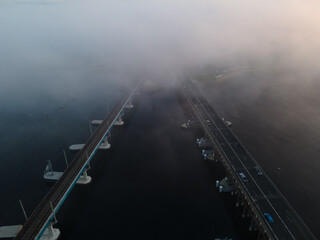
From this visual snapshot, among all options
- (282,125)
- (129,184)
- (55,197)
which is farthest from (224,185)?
(282,125)

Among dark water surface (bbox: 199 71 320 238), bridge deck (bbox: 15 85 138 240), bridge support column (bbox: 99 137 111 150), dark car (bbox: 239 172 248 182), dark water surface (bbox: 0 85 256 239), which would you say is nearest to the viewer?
bridge deck (bbox: 15 85 138 240)

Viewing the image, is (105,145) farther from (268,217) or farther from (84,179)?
(268,217)

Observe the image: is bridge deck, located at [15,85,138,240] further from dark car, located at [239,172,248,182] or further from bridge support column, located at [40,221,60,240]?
dark car, located at [239,172,248,182]

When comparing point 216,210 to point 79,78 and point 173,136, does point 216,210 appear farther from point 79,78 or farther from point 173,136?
point 79,78

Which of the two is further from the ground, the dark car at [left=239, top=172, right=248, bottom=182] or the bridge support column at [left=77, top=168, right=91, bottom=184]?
the dark car at [left=239, top=172, right=248, bottom=182]

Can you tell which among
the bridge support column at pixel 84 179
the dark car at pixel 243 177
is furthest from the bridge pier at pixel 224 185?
the bridge support column at pixel 84 179

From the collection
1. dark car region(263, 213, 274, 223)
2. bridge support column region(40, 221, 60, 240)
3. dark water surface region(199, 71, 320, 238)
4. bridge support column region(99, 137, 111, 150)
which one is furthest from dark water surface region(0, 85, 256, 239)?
dark water surface region(199, 71, 320, 238)
